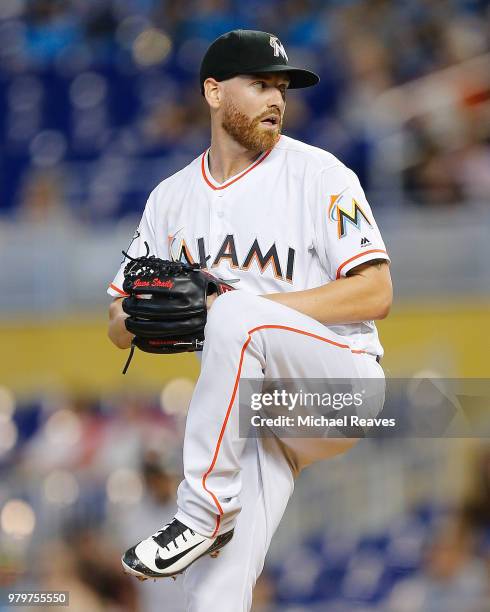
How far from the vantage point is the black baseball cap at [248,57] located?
3830 mm

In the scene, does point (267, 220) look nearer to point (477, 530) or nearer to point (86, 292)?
point (477, 530)

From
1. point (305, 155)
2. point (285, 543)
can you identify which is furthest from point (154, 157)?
point (305, 155)

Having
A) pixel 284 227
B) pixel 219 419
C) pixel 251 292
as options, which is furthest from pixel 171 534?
pixel 284 227

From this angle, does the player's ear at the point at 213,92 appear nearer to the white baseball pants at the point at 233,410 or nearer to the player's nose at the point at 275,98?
the player's nose at the point at 275,98

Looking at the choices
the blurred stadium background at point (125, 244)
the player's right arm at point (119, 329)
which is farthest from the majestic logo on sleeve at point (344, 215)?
the blurred stadium background at point (125, 244)

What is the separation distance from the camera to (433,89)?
27.8 feet

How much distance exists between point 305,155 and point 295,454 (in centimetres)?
96

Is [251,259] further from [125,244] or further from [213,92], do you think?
[125,244]

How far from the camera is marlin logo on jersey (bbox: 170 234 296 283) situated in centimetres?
385

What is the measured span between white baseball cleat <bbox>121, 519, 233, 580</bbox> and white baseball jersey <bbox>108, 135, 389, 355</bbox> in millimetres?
778

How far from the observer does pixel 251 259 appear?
12.8 feet

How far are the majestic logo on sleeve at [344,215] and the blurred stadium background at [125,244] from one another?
2908 millimetres

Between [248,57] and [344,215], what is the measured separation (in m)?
0.59
